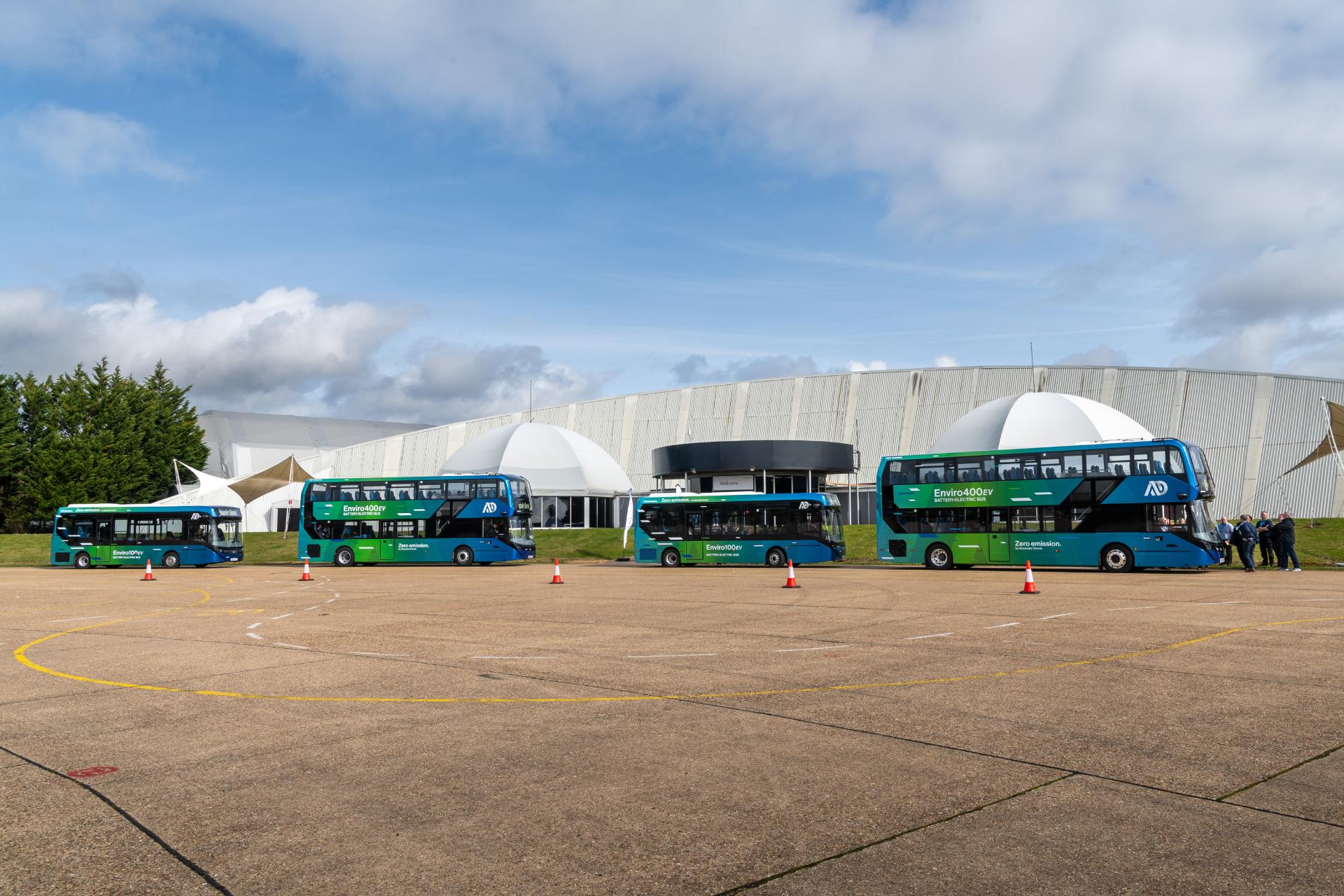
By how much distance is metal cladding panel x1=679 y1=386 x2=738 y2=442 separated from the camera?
70.4m

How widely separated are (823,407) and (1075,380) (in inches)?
643

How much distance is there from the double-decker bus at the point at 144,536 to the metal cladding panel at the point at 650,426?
1395 inches

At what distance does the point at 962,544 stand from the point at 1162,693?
2294 centimetres

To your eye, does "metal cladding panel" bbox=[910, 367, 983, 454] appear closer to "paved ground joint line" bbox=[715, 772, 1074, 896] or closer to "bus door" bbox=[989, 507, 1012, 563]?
"bus door" bbox=[989, 507, 1012, 563]

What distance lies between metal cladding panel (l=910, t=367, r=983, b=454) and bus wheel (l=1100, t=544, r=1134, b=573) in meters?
34.2

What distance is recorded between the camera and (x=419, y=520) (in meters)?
37.9

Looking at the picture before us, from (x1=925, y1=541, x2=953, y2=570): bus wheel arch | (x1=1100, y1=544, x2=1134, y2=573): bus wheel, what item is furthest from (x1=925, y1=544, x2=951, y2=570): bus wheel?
(x1=1100, y1=544, x2=1134, y2=573): bus wheel

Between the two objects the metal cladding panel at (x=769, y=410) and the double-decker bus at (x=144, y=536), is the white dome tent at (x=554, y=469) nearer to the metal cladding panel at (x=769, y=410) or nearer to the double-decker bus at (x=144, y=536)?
the metal cladding panel at (x=769, y=410)

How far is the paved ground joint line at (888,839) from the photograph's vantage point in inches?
163

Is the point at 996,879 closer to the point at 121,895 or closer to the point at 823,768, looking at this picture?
the point at 823,768

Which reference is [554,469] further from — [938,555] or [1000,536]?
[1000,536]

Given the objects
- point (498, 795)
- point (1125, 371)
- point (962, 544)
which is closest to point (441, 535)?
point (962, 544)

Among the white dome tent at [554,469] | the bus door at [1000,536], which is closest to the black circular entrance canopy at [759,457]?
the white dome tent at [554,469]

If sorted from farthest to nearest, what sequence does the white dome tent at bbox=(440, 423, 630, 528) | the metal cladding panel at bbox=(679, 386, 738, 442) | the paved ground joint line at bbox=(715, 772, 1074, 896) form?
the metal cladding panel at bbox=(679, 386, 738, 442)
the white dome tent at bbox=(440, 423, 630, 528)
the paved ground joint line at bbox=(715, 772, 1074, 896)
